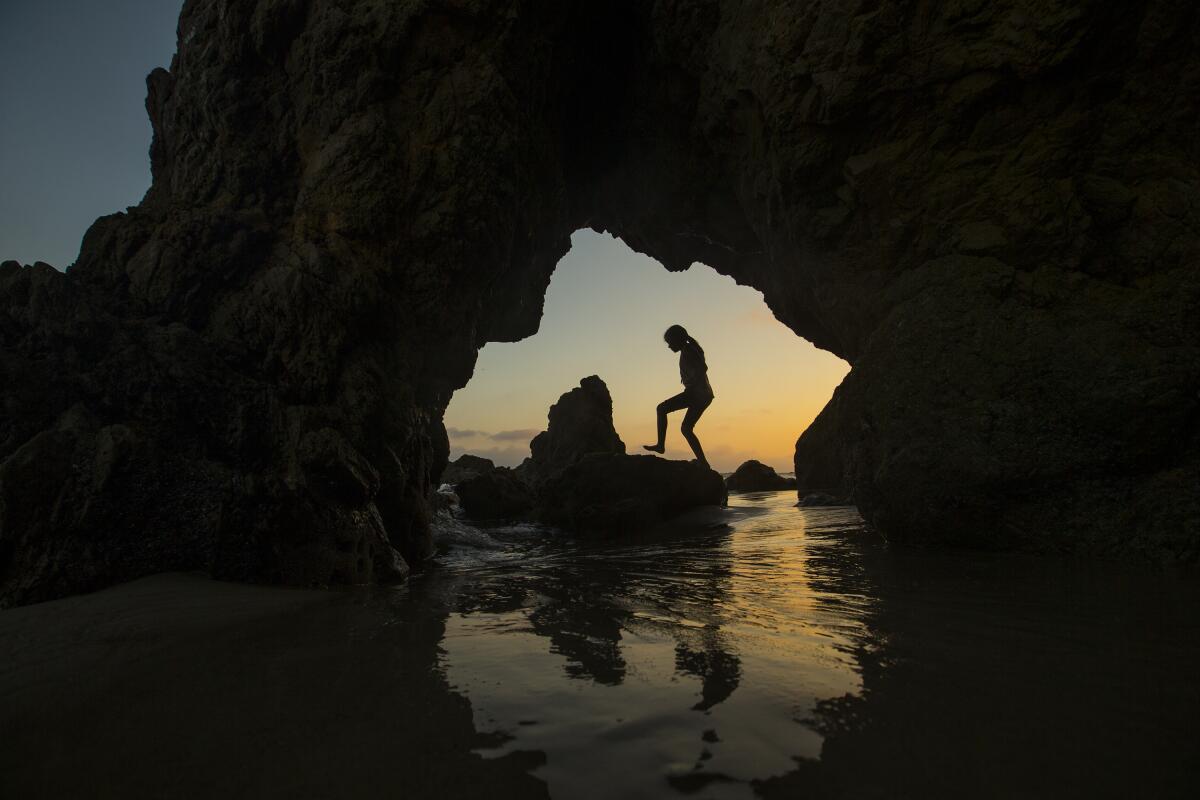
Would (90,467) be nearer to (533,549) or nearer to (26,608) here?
(26,608)

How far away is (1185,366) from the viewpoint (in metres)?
3.63

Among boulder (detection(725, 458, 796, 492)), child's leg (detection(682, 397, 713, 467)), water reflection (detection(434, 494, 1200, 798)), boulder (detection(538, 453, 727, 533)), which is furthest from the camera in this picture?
boulder (detection(725, 458, 796, 492))

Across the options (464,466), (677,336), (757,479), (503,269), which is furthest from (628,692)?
(464,466)

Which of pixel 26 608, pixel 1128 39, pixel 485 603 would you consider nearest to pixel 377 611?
pixel 485 603

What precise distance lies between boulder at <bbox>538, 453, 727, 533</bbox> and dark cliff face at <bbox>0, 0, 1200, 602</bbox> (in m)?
2.21

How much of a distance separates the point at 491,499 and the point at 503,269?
185 inches

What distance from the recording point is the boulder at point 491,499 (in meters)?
10.2

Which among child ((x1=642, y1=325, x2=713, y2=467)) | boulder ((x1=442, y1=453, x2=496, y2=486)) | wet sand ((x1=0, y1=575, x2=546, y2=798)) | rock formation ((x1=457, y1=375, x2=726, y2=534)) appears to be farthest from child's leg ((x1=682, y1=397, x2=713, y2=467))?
wet sand ((x1=0, y1=575, x2=546, y2=798))

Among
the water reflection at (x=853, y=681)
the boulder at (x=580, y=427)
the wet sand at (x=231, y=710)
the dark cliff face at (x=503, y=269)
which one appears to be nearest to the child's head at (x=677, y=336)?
the boulder at (x=580, y=427)

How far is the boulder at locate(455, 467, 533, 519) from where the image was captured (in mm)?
10188

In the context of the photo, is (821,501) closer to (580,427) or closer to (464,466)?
(580,427)

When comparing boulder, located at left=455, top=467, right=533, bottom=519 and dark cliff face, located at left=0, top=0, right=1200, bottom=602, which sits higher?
dark cliff face, located at left=0, top=0, right=1200, bottom=602

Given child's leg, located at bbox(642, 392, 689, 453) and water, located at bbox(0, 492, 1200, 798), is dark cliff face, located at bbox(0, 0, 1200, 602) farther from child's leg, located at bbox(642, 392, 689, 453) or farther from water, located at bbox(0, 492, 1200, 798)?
child's leg, located at bbox(642, 392, 689, 453)

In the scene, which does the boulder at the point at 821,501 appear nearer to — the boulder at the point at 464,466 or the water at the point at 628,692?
the water at the point at 628,692
